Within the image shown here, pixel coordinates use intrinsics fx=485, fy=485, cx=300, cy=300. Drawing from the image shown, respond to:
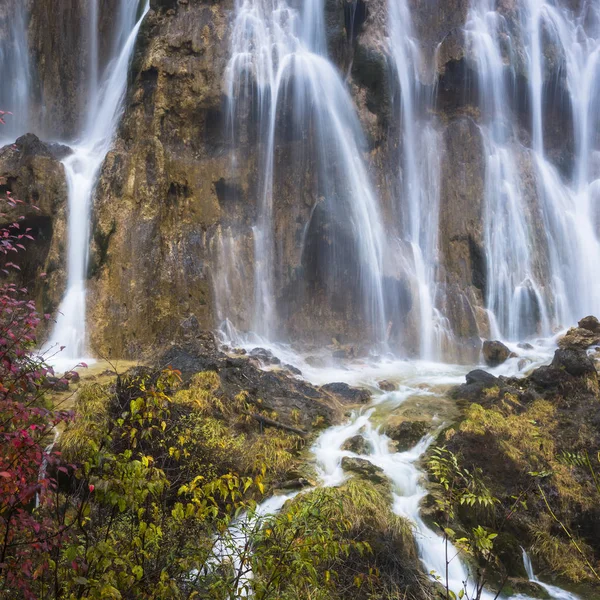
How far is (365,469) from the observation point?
789cm

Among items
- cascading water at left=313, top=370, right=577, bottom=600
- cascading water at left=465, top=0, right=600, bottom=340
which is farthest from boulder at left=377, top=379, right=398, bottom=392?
cascading water at left=465, top=0, right=600, bottom=340

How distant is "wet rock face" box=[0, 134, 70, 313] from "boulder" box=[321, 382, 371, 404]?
8.53m

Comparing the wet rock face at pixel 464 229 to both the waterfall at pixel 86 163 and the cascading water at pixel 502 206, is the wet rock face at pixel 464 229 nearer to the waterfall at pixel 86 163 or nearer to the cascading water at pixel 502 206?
the cascading water at pixel 502 206

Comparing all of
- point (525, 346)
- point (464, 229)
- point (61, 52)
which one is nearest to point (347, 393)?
point (525, 346)

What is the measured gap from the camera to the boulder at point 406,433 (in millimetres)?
9055

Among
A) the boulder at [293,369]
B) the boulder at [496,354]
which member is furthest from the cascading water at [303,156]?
the boulder at [496,354]

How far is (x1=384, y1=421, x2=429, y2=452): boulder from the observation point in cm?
905

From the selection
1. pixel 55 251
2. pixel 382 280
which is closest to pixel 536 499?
pixel 382 280

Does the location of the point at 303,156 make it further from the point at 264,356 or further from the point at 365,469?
the point at 365,469

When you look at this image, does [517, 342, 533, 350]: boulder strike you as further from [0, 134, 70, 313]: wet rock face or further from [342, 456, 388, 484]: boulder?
[0, 134, 70, 313]: wet rock face

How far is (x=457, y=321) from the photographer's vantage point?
1961cm

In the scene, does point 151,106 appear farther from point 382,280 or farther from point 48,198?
point 382,280

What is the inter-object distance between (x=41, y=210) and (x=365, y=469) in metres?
12.6

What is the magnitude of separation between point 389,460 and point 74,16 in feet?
81.5
